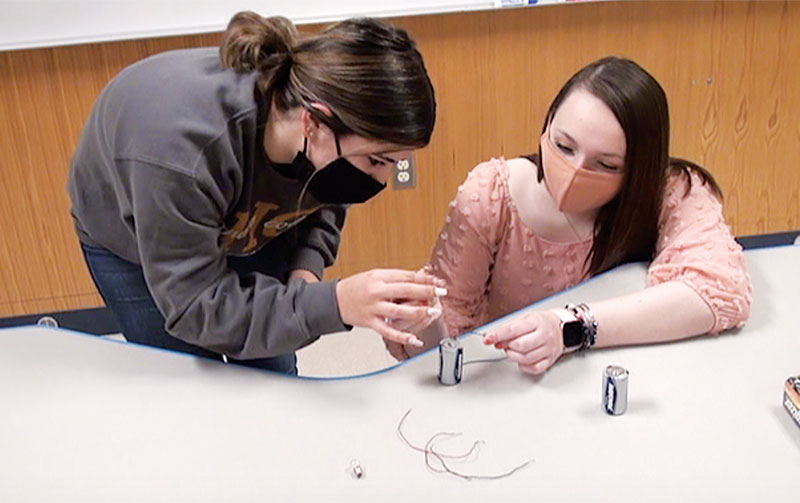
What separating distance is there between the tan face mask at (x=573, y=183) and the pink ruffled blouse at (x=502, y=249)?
0.33 ft

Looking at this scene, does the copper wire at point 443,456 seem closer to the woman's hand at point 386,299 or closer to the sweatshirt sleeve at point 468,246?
the woman's hand at point 386,299

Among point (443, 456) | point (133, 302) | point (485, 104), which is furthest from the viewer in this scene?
point (485, 104)

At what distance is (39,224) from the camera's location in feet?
7.97

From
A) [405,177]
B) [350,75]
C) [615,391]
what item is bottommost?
[405,177]

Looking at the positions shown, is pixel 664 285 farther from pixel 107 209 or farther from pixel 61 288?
pixel 61 288

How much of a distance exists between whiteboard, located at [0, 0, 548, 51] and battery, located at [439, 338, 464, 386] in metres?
1.48

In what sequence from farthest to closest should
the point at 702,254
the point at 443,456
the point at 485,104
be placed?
the point at 485,104
the point at 702,254
the point at 443,456

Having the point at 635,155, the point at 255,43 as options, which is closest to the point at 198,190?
the point at 255,43

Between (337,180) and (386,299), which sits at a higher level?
(337,180)

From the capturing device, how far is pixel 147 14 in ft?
7.22

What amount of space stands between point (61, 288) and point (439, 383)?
6.25ft

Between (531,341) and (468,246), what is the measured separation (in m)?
0.34

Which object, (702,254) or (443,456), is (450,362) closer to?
(443,456)

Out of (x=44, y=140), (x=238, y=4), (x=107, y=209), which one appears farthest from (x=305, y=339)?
(x=44, y=140)
